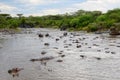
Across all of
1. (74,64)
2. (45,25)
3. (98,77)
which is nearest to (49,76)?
(98,77)

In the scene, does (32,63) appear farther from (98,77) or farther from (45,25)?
(45,25)

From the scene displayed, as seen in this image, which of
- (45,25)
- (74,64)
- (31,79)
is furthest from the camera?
(45,25)

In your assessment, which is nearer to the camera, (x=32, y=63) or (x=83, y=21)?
(x=32, y=63)

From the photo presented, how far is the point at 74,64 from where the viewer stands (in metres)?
36.5

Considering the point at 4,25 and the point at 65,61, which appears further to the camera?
the point at 4,25

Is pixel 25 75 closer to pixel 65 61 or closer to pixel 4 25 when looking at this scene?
pixel 65 61

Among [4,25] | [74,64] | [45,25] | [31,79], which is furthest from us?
[45,25]

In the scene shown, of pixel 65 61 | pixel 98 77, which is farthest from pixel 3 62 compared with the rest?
pixel 98 77

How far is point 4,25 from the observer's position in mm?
135375

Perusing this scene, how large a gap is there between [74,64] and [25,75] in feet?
26.9

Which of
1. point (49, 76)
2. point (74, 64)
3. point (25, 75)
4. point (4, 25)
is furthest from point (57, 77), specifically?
point (4, 25)

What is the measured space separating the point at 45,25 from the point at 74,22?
190ft

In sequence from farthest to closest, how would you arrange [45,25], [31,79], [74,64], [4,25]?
[45,25]
[4,25]
[74,64]
[31,79]

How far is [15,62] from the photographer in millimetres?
38344
